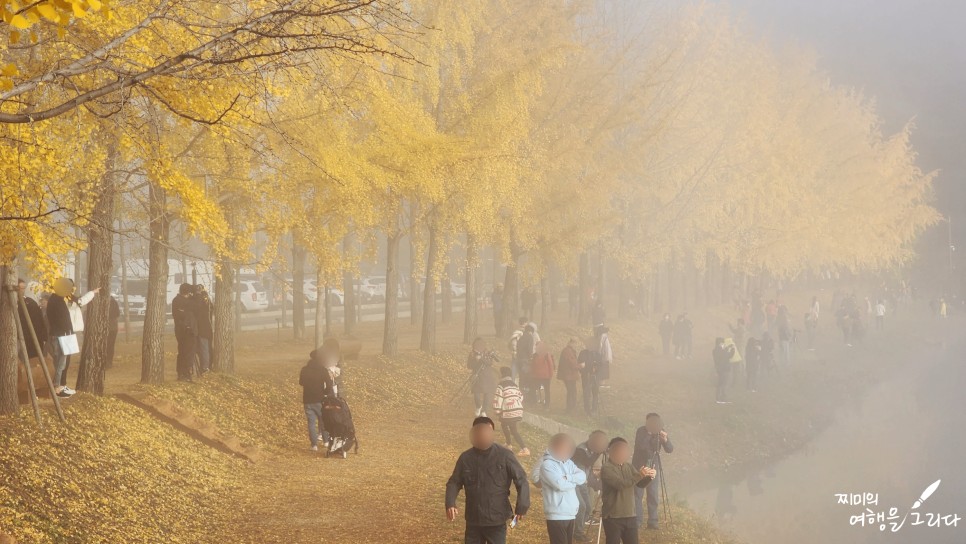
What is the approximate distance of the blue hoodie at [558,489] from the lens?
832cm

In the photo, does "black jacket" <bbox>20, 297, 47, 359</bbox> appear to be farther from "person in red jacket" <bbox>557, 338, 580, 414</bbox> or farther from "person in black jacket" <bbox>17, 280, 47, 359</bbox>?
"person in red jacket" <bbox>557, 338, 580, 414</bbox>

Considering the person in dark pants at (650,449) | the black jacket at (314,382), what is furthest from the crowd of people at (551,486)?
the black jacket at (314,382)

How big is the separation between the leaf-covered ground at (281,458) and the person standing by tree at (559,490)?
6.83 ft

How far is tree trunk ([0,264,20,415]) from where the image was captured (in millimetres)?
10578

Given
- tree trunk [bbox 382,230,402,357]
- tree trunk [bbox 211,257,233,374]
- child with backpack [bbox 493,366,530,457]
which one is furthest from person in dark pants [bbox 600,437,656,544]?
tree trunk [bbox 382,230,402,357]

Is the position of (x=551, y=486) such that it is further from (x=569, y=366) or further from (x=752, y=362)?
(x=752, y=362)

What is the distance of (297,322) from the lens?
26.6 metres

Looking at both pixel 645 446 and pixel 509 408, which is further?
pixel 509 408

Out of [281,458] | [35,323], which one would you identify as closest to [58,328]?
[35,323]

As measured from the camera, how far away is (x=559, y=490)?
8328 mm

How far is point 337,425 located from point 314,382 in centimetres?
75

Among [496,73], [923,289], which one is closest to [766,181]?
[496,73]

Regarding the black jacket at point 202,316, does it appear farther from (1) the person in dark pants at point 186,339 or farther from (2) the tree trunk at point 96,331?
(2) the tree trunk at point 96,331

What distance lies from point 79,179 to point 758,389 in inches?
864
